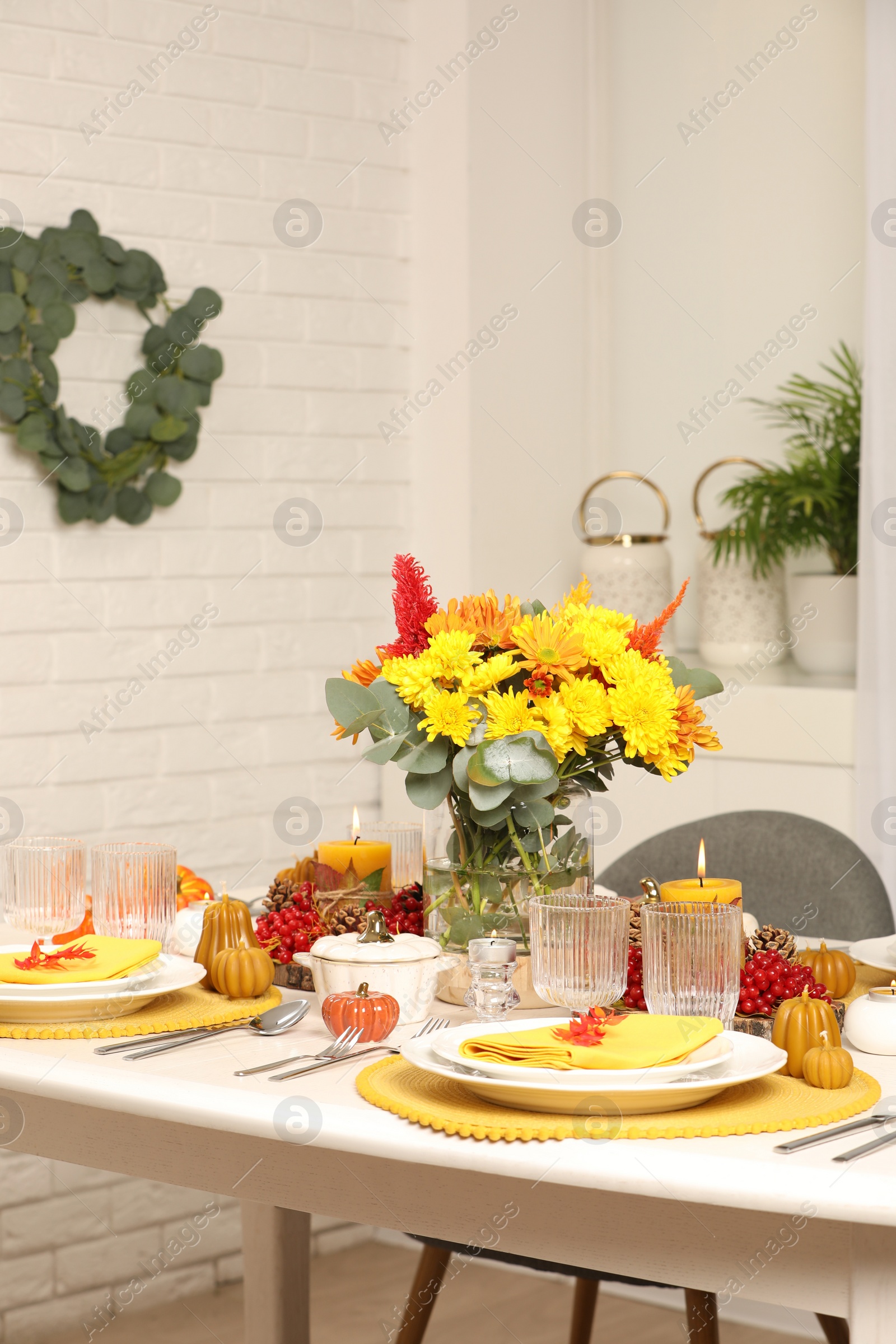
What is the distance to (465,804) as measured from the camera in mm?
1436

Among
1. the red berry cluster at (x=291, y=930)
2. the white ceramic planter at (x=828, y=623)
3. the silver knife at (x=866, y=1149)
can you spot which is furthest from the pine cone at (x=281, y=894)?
the white ceramic planter at (x=828, y=623)

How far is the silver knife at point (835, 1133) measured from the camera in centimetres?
102

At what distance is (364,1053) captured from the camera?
1.28 meters

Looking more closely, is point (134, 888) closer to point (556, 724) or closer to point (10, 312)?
point (556, 724)

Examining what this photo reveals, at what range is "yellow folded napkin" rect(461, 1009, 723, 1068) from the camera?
110 centimetres

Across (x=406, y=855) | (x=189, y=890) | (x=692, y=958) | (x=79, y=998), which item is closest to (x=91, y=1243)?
(x=189, y=890)

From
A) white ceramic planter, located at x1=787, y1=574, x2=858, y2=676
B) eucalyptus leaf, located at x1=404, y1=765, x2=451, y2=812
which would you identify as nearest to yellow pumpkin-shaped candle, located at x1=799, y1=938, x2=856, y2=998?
eucalyptus leaf, located at x1=404, y1=765, x2=451, y2=812

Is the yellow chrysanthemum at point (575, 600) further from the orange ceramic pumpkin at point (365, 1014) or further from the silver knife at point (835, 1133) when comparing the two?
the silver knife at point (835, 1133)

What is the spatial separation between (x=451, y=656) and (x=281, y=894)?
418mm

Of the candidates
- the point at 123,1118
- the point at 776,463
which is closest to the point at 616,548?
the point at 776,463

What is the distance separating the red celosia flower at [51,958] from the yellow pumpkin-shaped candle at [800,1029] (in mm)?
616

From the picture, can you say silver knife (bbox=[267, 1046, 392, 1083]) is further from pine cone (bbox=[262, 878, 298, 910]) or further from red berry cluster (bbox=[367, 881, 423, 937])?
pine cone (bbox=[262, 878, 298, 910])

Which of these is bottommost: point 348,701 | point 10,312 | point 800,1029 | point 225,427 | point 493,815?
point 800,1029

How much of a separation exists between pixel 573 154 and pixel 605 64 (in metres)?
0.22
